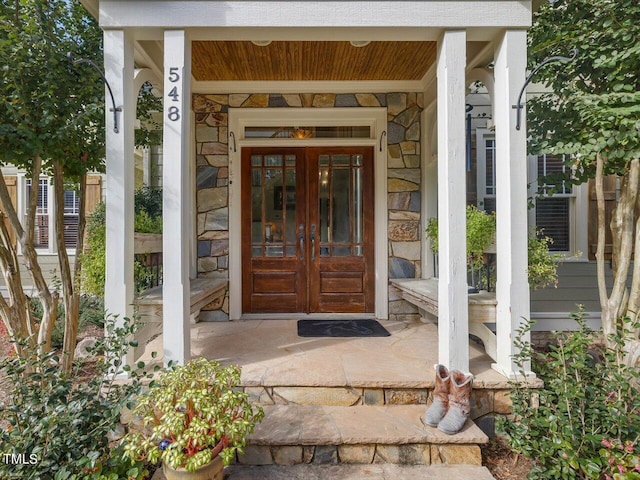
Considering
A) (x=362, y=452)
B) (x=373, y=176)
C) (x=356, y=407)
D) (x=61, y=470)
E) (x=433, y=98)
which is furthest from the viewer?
(x=373, y=176)

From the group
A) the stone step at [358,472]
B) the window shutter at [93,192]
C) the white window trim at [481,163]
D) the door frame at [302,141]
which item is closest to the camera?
the stone step at [358,472]

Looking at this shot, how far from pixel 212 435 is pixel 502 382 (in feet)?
5.83

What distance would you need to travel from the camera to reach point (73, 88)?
9.35 feet

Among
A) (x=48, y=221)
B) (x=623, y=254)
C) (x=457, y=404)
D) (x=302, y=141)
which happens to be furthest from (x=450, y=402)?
(x=48, y=221)

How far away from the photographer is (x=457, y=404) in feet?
7.31

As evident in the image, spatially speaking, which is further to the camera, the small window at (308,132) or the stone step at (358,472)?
the small window at (308,132)

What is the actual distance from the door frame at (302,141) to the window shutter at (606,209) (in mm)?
2418

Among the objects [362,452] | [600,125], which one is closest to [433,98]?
[600,125]

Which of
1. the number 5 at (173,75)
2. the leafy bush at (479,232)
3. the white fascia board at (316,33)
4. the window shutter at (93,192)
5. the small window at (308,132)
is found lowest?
the leafy bush at (479,232)

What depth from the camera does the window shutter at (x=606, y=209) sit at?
4.23 metres

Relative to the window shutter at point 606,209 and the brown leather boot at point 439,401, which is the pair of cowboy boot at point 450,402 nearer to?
the brown leather boot at point 439,401

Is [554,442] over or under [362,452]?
over

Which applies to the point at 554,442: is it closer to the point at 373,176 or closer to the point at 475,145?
the point at 373,176

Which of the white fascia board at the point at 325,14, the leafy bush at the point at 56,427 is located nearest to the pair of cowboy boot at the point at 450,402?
the leafy bush at the point at 56,427
